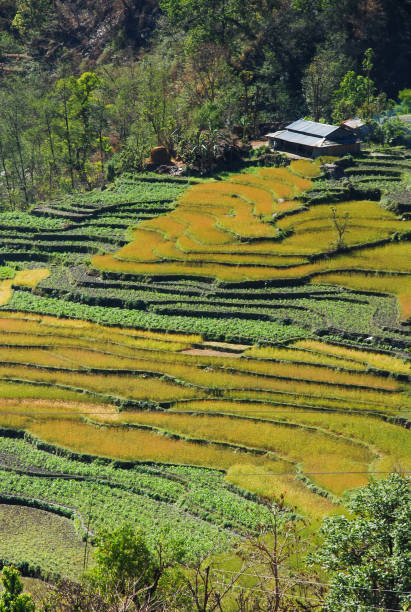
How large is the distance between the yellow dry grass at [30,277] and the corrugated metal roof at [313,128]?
84.1ft

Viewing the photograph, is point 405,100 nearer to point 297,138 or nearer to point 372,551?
point 297,138

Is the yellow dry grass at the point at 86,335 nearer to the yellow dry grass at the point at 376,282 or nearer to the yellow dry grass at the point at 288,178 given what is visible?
the yellow dry grass at the point at 376,282

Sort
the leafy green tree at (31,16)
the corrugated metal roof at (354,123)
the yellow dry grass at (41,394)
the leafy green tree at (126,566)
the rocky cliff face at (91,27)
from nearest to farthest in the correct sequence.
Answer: the leafy green tree at (126,566) → the yellow dry grass at (41,394) → the corrugated metal roof at (354,123) → the rocky cliff face at (91,27) → the leafy green tree at (31,16)

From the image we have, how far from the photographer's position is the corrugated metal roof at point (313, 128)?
5697cm

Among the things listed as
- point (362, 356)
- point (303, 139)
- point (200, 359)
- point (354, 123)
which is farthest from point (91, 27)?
point (362, 356)

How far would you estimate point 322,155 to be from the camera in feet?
188

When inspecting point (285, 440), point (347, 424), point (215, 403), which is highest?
point (215, 403)

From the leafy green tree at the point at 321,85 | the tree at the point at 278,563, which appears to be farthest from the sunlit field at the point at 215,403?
the leafy green tree at the point at 321,85

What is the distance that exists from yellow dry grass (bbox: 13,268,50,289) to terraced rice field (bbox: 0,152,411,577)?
31 cm

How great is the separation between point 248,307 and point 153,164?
26.5 metres

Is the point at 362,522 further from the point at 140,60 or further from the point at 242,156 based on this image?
the point at 140,60

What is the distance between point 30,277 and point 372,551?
117 ft

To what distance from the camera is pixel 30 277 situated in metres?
47.9

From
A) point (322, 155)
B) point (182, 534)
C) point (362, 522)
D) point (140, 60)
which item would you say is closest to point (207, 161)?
point (322, 155)
